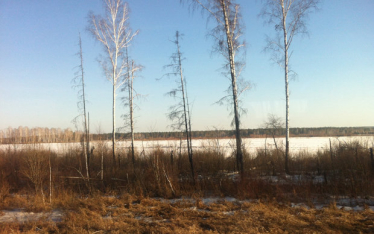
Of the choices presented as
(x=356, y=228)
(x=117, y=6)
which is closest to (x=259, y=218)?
(x=356, y=228)

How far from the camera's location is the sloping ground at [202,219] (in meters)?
6.39

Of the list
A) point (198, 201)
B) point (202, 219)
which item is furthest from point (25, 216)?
point (202, 219)

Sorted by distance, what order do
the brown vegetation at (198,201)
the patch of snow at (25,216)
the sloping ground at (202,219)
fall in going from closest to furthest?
the sloping ground at (202,219), the brown vegetation at (198,201), the patch of snow at (25,216)

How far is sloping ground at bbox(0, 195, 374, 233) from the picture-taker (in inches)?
252

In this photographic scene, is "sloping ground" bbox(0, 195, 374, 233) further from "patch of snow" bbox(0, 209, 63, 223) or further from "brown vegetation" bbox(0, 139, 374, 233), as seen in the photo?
"patch of snow" bbox(0, 209, 63, 223)

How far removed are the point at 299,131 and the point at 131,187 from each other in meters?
81.1

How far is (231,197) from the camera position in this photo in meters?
10.2

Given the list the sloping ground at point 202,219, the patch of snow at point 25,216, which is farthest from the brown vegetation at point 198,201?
the patch of snow at point 25,216

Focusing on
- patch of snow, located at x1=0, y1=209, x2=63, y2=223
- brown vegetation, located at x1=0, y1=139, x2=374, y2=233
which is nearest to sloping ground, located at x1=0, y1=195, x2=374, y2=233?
brown vegetation, located at x1=0, y1=139, x2=374, y2=233

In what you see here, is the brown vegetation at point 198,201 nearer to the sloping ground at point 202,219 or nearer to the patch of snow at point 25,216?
the sloping ground at point 202,219

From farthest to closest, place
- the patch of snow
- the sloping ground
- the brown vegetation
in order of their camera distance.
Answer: the patch of snow, the brown vegetation, the sloping ground

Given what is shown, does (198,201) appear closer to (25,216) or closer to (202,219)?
(202,219)

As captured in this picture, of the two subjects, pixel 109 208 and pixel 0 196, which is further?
pixel 0 196

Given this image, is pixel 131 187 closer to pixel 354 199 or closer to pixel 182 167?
pixel 182 167
